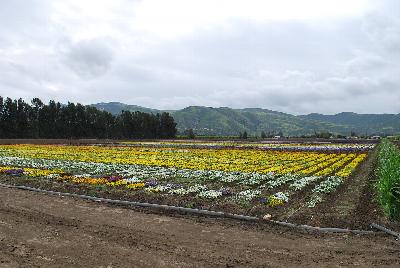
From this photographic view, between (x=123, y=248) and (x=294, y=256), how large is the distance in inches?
210

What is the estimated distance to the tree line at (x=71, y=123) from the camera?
4751 inches

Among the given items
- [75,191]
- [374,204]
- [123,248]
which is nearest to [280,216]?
[374,204]

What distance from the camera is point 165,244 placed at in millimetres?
12594

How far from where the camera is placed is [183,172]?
29969 millimetres

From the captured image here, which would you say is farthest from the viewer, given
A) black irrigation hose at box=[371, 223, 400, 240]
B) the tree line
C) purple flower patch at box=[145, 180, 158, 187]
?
the tree line

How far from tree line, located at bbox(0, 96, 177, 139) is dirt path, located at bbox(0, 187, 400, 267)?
115 m

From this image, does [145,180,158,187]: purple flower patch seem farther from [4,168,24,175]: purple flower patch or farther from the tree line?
the tree line

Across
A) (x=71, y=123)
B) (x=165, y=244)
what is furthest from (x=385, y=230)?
(x=71, y=123)

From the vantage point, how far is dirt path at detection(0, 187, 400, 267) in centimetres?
1112

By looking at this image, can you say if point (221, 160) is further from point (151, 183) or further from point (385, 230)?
point (385, 230)

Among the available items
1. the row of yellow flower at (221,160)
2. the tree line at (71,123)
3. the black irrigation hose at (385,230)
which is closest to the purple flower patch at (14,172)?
the row of yellow flower at (221,160)

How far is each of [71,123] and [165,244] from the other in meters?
127

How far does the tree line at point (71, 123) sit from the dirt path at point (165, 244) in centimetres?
11498

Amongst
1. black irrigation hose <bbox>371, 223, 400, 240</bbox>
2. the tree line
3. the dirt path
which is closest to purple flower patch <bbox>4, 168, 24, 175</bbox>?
the dirt path
